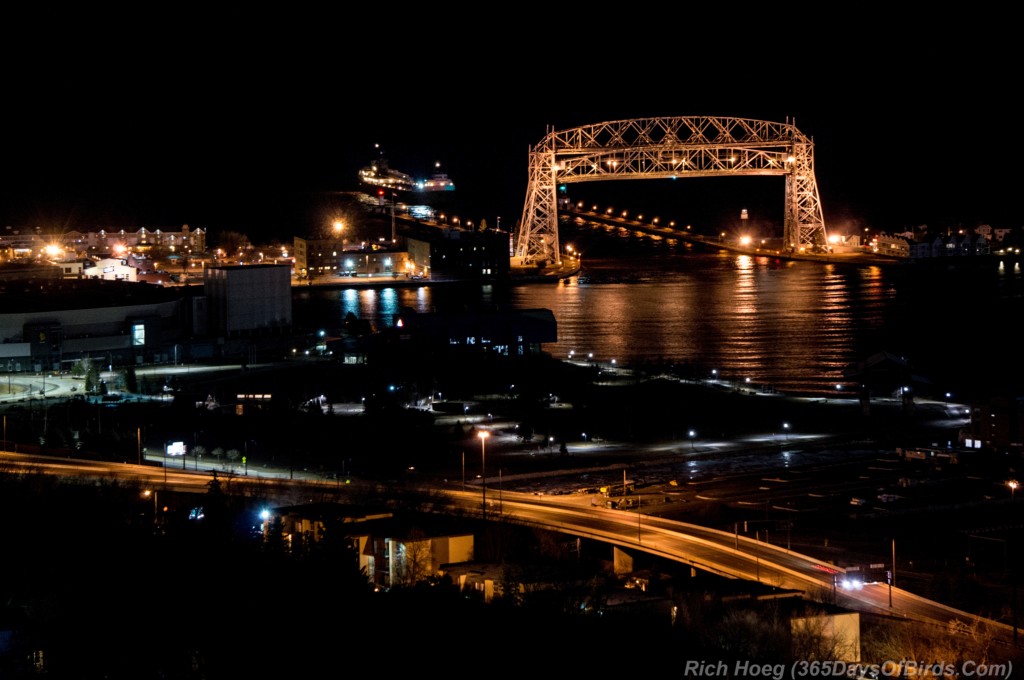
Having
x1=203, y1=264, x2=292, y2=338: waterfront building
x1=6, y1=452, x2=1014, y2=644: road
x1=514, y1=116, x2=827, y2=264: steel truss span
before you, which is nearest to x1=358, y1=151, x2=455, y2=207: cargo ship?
x1=514, y1=116, x2=827, y2=264: steel truss span

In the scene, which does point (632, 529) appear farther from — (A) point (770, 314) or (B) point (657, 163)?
(B) point (657, 163)

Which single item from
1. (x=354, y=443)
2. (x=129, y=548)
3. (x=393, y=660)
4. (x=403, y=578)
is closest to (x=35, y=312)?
(x=354, y=443)

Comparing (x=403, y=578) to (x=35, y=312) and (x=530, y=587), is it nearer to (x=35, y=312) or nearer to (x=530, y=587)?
(x=530, y=587)

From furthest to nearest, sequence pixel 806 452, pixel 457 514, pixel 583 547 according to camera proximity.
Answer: pixel 806 452 → pixel 457 514 → pixel 583 547

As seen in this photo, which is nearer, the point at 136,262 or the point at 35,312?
the point at 35,312

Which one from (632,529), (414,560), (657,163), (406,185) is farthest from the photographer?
(406,185)

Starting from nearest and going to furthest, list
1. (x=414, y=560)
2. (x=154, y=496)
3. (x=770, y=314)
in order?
1. (x=414, y=560)
2. (x=154, y=496)
3. (x=770, y=314)

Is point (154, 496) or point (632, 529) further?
point (154, 496)

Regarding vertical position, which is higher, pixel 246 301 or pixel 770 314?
pixel 246 301

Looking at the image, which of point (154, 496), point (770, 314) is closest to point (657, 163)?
point (770, 314)
